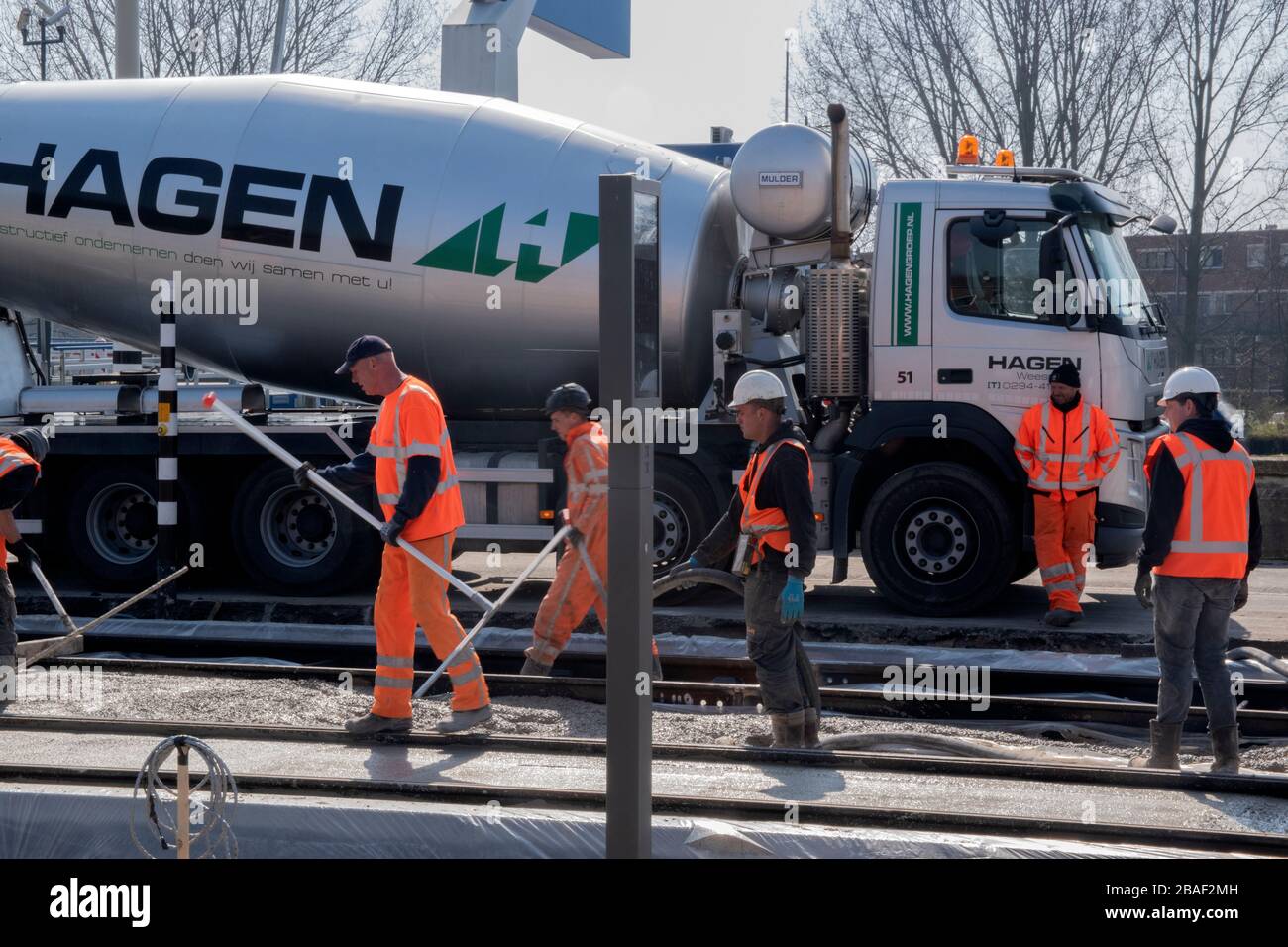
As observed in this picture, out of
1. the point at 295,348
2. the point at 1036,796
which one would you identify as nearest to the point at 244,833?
the point at 1036,796

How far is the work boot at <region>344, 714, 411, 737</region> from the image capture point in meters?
7.01

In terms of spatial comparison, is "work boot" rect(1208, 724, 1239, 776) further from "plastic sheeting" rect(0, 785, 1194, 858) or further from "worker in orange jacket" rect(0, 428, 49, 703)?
"worker in orange jacket" rect(0, 428, 49, 703)

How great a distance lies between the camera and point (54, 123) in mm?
11328

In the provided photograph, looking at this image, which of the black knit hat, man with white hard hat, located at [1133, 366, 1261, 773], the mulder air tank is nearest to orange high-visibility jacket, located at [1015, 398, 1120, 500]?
the black knit hat

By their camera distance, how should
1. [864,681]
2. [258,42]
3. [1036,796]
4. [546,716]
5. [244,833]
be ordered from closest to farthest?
1. [244,833]
2. [1036,796]
3. [546,716]
4. [864,681]
5. [258,42]

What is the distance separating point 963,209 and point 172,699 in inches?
243

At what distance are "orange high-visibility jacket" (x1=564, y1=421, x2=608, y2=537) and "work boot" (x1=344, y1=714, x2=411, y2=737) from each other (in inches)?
67.0

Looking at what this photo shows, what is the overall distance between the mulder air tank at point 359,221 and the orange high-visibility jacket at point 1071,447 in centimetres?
257

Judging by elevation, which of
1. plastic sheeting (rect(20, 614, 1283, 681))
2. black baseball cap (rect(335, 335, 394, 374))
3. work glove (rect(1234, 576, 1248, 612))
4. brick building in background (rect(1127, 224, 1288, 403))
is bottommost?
plastic sheeting (rect(20, 614, 1283, 681))

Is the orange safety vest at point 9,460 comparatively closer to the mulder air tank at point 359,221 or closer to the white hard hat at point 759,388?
the mulder air tank at point 359,221

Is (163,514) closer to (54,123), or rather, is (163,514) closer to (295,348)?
(295,348)

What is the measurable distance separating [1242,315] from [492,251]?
32.6 meters

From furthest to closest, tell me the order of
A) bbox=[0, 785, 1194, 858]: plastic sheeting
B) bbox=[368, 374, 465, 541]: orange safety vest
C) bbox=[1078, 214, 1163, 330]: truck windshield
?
1. bbox=[1078, 214, 1163, 330]: truck windshield
2. bbox=[368, 374, 465, 541]: orange safety vest
3. bbox=[0, 785, 1194, 858]: plastic sheeting

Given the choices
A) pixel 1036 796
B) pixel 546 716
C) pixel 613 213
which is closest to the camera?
pixel 613 213
